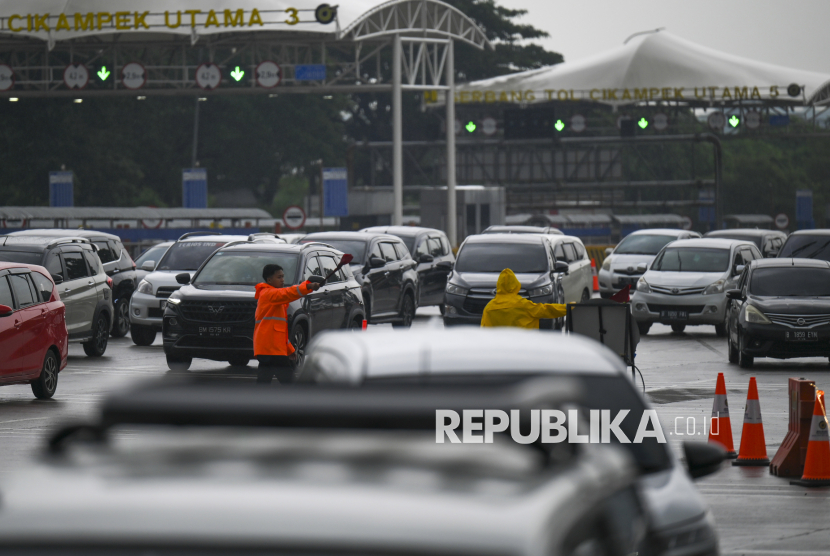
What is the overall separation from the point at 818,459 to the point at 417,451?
27.4 feet

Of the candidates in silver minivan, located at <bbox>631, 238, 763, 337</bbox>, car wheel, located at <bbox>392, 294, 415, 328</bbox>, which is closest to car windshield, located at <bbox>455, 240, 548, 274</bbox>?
car wheel, located at <bbox>392, 294, 415, 328</bbox>

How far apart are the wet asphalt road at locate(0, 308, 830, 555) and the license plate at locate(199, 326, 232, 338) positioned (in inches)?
27.0

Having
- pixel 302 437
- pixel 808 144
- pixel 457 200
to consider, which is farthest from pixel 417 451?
pixel 808 144

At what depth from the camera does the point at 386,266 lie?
79.8 feet

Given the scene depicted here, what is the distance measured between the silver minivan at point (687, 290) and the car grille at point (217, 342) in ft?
31.4

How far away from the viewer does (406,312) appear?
25.2 meters

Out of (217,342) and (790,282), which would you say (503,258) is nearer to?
(790,282)

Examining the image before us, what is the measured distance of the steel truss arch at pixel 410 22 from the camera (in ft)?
143

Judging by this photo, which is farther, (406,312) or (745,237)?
(745,237)

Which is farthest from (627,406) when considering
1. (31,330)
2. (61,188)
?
(61,188)

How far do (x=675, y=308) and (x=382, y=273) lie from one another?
217 inches

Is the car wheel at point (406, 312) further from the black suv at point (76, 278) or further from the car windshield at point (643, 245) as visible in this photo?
the car windshield at point (643, 245)

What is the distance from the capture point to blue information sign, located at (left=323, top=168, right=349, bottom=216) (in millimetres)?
50172

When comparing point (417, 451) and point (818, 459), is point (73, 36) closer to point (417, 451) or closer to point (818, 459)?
point (818, 459)
